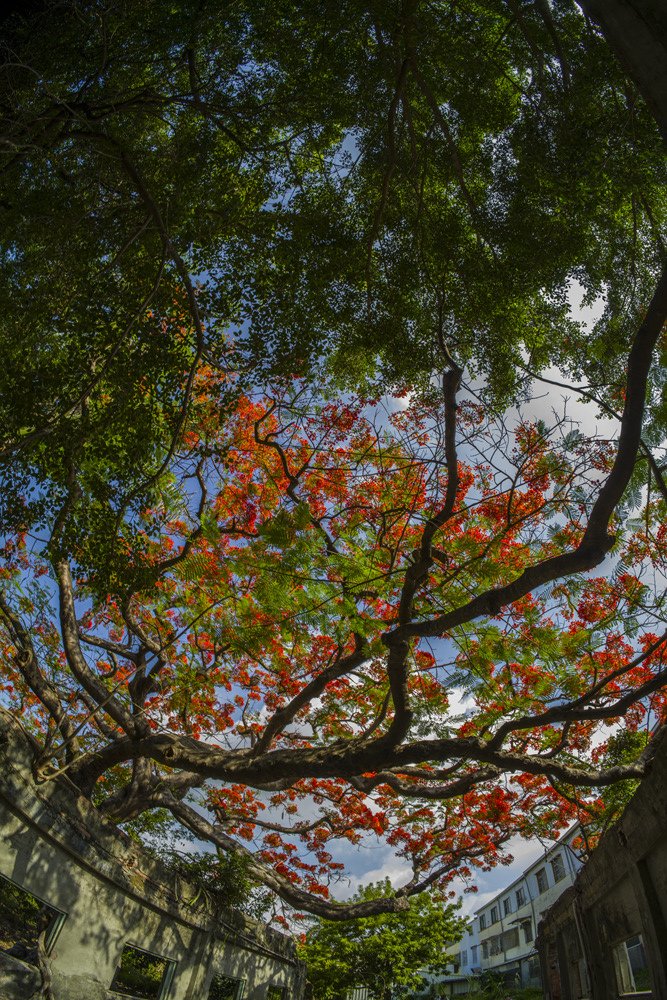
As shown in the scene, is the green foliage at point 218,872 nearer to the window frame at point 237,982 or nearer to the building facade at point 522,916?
the window frame at point 237,982

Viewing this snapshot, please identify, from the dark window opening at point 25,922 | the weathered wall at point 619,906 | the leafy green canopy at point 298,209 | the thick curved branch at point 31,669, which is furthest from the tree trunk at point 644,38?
the dark window opening at point 25,922

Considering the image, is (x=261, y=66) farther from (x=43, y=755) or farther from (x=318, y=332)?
(x=43, y=755)

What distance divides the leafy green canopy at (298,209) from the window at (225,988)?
8.20 metres

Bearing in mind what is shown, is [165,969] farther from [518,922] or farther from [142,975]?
[518,922]

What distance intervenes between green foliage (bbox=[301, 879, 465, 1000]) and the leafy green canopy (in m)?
14.3

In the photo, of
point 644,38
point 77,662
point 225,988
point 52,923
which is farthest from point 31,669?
A: point 644,38

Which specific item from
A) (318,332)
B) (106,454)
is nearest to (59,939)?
(106,454)

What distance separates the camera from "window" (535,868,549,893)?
25327 mm

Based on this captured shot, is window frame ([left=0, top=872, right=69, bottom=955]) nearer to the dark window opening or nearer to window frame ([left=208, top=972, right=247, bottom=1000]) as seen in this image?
the dark window opening

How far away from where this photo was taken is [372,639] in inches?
262

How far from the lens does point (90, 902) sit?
6906 mm

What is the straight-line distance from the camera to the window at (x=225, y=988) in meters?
9.01

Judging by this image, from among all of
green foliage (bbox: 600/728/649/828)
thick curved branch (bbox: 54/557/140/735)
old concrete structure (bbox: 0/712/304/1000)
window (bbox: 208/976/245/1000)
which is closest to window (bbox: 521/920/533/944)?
window (bbox: 208/976/245/1000)

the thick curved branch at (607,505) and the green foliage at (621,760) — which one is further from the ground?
the thick curved branch at (607,505)
